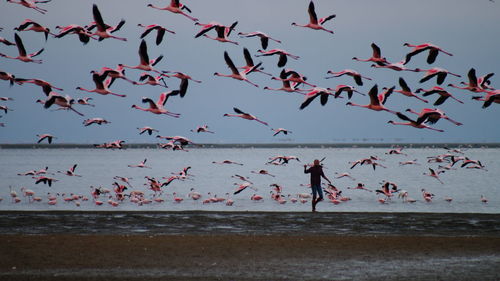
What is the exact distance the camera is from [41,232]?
21.4 m

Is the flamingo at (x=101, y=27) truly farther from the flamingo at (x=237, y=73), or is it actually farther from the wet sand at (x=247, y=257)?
the wet sand at (x=247, y=257)

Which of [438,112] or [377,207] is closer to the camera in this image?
[438,112]

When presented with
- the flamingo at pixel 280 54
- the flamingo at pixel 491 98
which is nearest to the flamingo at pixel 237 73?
the flamingo at pixel 280 54

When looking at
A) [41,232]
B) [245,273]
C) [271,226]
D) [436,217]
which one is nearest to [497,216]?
[436,217]

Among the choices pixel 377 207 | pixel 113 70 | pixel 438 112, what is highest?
pixel 113 70

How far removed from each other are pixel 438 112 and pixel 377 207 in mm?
22961

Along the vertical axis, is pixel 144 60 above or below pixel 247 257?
above

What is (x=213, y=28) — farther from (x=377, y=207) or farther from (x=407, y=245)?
(x=377, y=207)

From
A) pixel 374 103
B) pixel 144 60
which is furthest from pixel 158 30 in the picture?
pixel 374 103

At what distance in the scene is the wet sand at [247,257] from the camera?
45.6 ft

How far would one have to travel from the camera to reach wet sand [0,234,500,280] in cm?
1391

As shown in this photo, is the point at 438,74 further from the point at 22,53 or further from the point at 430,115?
the point at 22,53

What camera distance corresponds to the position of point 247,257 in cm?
1597

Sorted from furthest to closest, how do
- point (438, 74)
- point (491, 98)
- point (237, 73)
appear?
point (237, 73)
point (438, 74)
point (491, 98)
